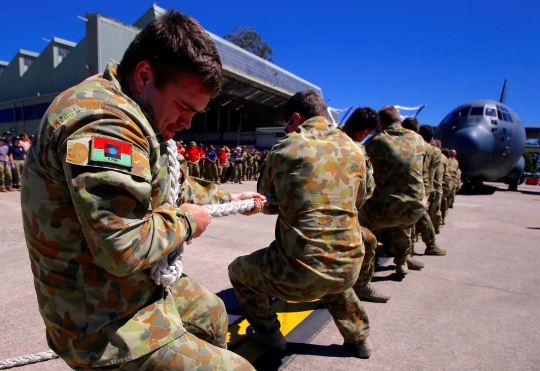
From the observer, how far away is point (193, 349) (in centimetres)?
137

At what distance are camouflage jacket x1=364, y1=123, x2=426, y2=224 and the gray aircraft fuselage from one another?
11.0 m

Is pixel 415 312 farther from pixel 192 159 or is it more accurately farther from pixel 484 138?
pixel 192 159

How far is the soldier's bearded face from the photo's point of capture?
1269mm

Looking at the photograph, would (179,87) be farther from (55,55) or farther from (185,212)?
(55,55)

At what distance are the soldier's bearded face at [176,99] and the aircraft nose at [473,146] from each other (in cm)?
1432

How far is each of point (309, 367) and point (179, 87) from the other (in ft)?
7.11

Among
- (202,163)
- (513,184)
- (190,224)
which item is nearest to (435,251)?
(190,224)

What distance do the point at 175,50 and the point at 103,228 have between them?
2.00 feet

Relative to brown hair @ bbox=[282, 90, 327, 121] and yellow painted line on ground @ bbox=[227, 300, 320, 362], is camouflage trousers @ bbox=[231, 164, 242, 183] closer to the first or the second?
yellow painted line on ground @ bbox=[227, 300, 320, 362]

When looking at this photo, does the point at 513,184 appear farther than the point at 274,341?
Yes

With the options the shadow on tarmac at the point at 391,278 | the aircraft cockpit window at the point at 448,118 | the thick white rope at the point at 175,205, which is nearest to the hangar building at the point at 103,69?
the aircraft cockpit window at the point at 448,118

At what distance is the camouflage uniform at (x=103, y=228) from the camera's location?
1.06 meters

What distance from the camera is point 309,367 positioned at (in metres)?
2.59

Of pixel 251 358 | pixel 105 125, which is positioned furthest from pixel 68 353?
pixel 251 358
